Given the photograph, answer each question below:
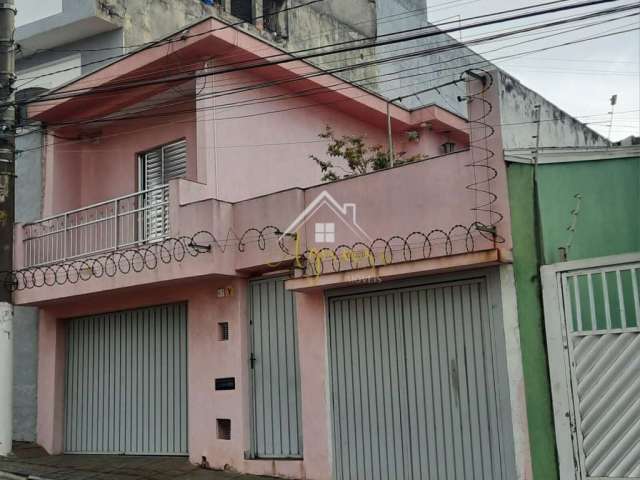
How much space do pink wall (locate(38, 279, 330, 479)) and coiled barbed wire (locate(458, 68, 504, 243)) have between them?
101 inches


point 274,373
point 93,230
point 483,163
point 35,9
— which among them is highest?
point 35,9

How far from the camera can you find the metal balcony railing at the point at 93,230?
1260cm

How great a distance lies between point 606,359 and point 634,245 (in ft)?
6.97

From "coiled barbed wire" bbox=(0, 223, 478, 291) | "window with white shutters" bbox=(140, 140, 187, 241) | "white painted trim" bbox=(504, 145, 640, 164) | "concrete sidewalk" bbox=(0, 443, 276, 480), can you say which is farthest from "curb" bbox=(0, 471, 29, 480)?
"white painted trim" bbox=(504, 145, 640, 164)

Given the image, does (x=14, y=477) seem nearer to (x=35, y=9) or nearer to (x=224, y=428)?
(x=224, y=428)

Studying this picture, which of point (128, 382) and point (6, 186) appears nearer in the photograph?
point (6, 186)

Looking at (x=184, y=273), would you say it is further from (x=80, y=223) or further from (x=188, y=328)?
(x=80, y=223)

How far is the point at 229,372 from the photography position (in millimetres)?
10945

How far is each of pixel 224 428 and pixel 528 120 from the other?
5.86 metres

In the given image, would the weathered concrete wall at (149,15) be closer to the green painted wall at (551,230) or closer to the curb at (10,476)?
the curb at (10,476)

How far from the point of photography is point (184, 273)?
10.9 metres

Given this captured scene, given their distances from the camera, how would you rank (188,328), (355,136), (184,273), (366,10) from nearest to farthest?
(184,273) < (188,328) < (355,136) < (366,10)

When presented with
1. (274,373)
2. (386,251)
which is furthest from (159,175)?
(386,251)

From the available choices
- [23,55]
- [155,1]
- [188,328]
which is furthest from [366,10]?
[188,328]
